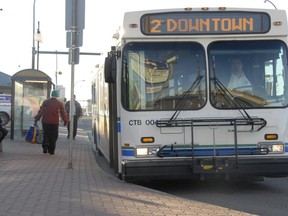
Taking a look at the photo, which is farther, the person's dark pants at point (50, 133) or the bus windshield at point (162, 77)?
the person's dark pants at point (50, 133)

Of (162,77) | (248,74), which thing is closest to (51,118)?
(162,77)

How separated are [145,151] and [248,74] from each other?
2286mm

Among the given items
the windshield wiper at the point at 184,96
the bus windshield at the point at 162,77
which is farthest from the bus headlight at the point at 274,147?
the windshield wiper at the point at 184,96

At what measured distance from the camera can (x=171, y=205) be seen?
7.52m

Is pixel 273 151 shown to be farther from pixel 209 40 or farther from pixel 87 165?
pixel 87 165

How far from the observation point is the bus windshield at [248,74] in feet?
29.8

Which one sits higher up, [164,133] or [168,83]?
[168,83]

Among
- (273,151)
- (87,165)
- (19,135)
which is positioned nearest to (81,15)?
(87,165)

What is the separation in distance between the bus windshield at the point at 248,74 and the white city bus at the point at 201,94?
2 cm

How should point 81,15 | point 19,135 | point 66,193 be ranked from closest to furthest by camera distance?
point 66,193, point 81,15, point 19,135

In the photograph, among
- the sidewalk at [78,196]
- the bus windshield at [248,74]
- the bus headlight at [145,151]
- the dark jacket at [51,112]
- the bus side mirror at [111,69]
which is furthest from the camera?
the dark jacket at [51,112]

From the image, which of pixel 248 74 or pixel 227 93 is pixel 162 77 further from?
pixel 248 74

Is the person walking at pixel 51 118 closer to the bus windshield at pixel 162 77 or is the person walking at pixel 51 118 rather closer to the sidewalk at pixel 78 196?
the sidewalk at pixel 78 196

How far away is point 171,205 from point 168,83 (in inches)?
93.7
